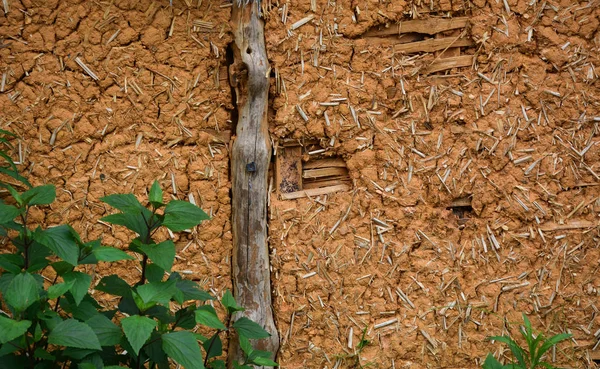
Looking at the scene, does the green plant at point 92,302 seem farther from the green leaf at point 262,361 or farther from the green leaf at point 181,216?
the green leaf at point 262,361

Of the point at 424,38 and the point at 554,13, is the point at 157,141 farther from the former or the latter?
the point at 554,13

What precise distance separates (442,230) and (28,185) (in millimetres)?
2019

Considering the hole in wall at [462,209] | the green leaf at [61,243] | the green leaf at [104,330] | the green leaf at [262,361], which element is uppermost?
→ the green leaf at [61,243]

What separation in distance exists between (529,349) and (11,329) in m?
2.44

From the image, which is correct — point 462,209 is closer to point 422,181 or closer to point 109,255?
point 422,181

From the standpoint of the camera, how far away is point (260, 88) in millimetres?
3809

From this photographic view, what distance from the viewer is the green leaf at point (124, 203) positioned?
2.90 metres

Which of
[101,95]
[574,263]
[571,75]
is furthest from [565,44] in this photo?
[101,95]

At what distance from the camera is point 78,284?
283 cm

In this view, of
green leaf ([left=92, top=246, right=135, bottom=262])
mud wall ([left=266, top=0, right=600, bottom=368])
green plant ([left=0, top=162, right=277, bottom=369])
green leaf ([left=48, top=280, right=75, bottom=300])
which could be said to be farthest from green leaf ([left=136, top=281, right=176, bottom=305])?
mud wall ([left=266, top=0, right=600, bottom=368])

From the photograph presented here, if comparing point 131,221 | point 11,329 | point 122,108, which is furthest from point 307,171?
point 11,329

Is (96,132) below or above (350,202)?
above

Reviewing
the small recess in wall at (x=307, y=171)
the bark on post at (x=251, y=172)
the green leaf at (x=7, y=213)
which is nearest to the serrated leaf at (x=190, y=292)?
the green leaf at (x=7, y=213)

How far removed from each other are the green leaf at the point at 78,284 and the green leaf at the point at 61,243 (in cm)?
6
